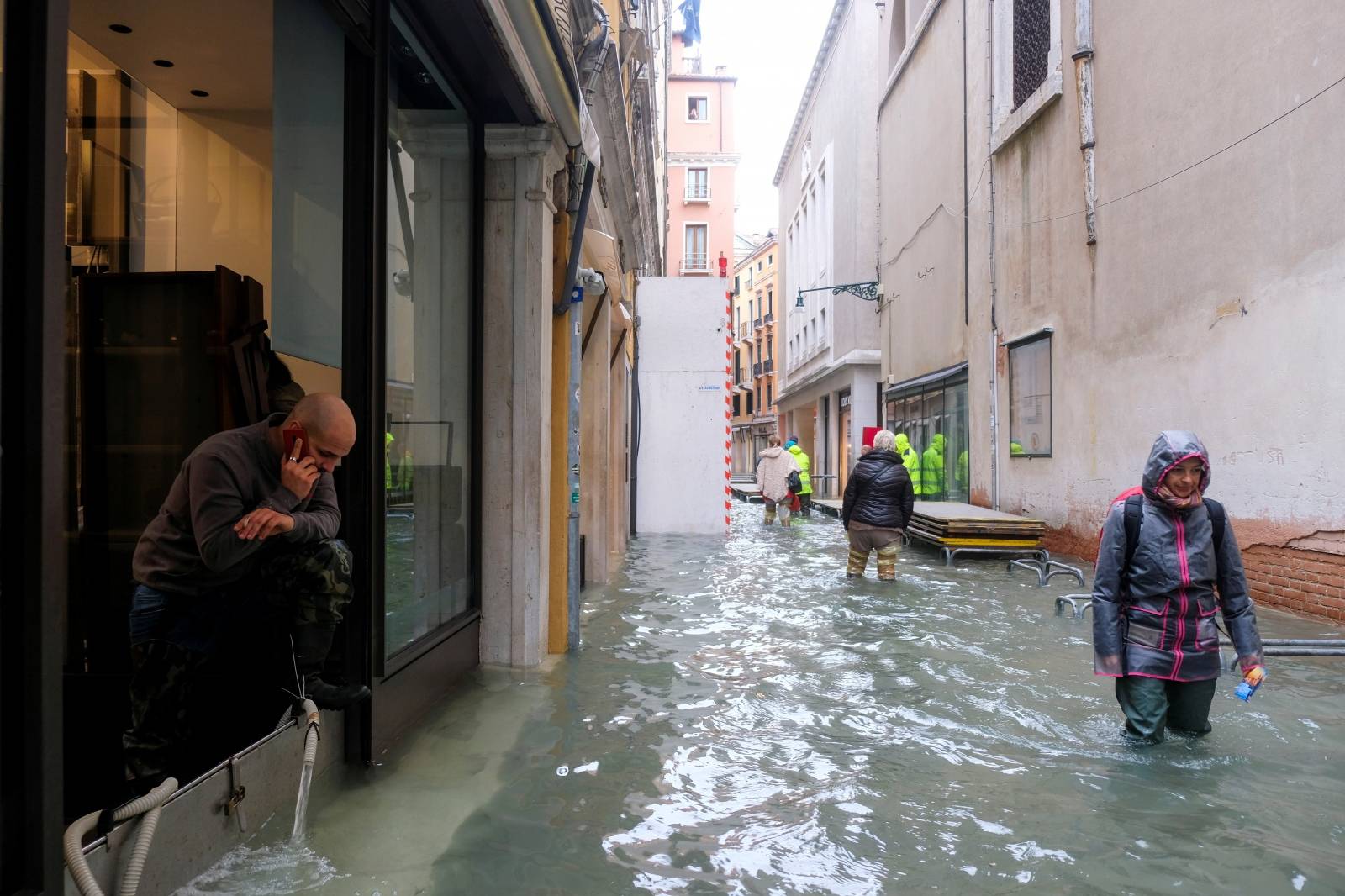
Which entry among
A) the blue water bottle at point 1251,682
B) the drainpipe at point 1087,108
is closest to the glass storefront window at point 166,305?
the blue water bottle at point 1251,682

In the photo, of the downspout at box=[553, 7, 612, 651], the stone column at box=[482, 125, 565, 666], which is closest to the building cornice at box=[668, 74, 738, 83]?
the downspout at box=[553, 7, 612, 651]

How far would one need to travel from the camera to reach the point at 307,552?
11.0 ft

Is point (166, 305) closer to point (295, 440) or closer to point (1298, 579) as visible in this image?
point (295, 440)

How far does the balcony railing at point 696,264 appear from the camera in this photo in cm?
4981

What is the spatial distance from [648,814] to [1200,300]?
8415 mm

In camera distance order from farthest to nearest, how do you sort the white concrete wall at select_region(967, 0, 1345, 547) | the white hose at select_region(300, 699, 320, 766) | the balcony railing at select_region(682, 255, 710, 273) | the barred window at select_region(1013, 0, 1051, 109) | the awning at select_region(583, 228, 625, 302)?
the balcony railing at select_region(682, 255, 710, 273), the barred window at select_region(1013, 0, 1051, 109), the white concrete wall at select_region(967, 0, 1345, 547), the awning at select_region(583, 228, 625, 302), the white hose at select_region(300, 699, 320, 766)

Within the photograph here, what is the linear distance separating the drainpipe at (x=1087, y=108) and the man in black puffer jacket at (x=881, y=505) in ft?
13.6

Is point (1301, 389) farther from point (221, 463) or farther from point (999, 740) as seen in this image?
point (221, 463)

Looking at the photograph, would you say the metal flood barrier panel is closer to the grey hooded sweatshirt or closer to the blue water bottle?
the grey hooded sweatshirt

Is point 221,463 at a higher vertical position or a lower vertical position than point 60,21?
lower

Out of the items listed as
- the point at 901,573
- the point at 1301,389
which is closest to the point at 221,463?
the point at 1301,389

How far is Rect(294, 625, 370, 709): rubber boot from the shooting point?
3.43 meters

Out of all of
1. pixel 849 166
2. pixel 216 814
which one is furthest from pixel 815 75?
pixel 216 814

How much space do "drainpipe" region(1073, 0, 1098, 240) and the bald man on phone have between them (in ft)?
A: 35.4
